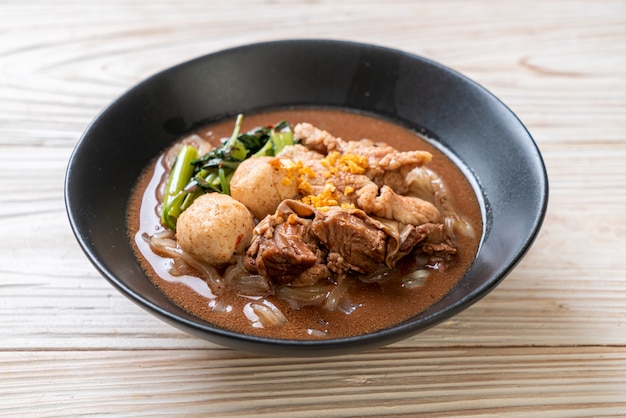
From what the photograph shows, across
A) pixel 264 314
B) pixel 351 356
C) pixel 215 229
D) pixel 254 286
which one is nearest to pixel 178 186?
pixel 215 229

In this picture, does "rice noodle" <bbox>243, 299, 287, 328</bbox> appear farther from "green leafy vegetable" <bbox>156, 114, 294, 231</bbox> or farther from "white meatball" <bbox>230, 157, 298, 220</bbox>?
"green leafy vegetable" <bbox>156, 114, 294, 231</bbox>

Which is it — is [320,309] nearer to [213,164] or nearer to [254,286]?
[254,286]

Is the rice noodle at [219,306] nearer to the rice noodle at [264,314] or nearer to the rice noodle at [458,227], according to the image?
the rice noodle at [264,314]

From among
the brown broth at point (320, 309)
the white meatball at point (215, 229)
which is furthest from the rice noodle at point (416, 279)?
the white meatball at point (215, 229)

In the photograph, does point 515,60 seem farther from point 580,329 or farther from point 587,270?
point 580,329

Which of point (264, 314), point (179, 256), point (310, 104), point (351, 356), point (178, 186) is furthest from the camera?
point (310, 104)

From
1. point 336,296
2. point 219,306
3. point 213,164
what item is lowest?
point 219,306

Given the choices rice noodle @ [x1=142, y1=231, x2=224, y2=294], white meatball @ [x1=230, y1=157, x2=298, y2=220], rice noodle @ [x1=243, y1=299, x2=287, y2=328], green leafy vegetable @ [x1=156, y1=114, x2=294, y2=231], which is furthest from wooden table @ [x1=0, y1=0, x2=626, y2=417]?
white meatball @ [x1=230, y1=157, x2=298, y2=220]
